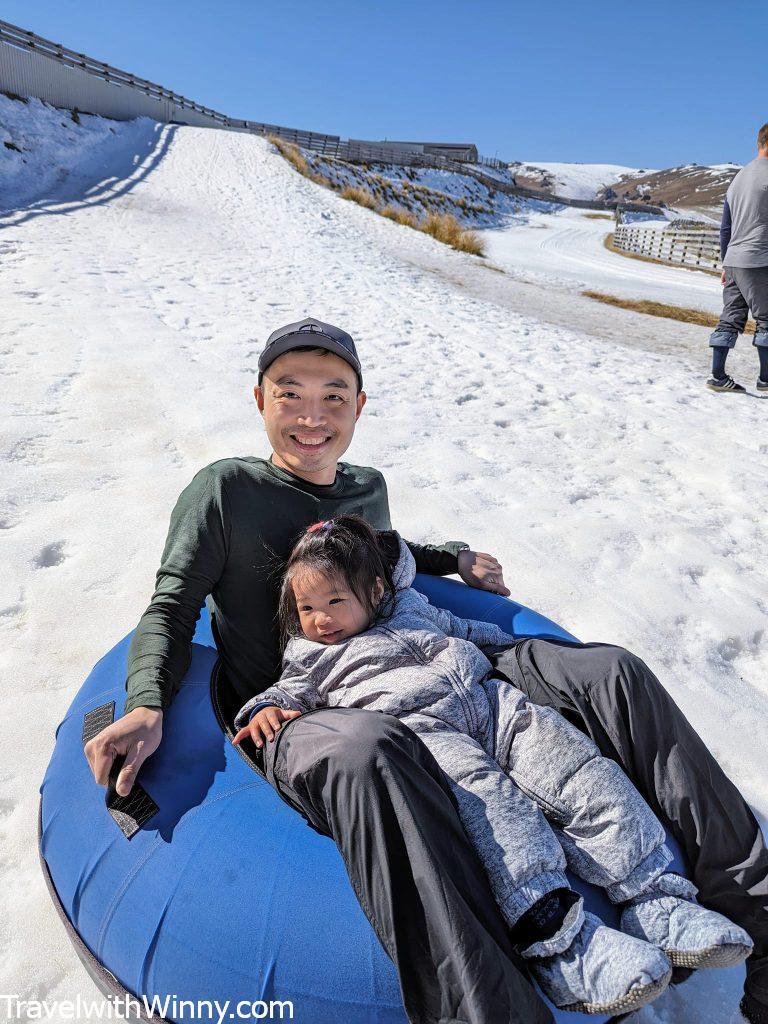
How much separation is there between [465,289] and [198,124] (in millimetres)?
26026

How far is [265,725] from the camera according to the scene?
5.19 feet

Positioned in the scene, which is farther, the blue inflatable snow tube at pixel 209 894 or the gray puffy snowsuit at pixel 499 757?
the gray puffy snowsuit at pixel 499 757

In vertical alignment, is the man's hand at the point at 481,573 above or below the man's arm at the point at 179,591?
below

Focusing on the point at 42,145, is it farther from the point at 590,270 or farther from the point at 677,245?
the point at 677,245

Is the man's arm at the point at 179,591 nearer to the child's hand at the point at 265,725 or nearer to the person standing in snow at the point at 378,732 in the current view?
the person standing in snow at the point at 378,732

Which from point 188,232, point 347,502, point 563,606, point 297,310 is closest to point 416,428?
point 563,606

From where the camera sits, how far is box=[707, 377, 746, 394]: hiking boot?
239 inches

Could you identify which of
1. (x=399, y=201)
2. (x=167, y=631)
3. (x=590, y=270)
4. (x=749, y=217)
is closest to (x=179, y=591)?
(x=167, y=631)

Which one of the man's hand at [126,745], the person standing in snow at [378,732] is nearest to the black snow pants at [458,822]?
the person standing in snow at [378,732]

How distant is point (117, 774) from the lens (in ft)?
4.90

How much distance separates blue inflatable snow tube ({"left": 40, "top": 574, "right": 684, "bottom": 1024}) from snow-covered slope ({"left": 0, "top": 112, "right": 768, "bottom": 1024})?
321mm

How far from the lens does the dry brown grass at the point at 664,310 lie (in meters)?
9.55

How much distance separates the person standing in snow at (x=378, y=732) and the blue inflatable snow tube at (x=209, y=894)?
0.06 m

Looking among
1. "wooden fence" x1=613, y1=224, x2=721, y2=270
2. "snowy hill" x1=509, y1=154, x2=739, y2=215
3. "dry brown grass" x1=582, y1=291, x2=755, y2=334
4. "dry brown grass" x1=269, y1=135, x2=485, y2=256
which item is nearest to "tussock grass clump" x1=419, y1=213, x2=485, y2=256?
"dry brown grass" x1=269, y1=135, x2=485, y2=256
